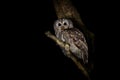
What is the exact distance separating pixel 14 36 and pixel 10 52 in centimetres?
42

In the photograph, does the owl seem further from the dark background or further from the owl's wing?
the dark background

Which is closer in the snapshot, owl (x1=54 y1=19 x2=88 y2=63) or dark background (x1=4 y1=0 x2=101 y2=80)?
owl (x1=54 y1=19 x2=88 y2=63)

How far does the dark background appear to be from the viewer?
652 cm

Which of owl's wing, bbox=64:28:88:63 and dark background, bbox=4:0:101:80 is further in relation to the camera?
dark background, bbox=4:0:101:80

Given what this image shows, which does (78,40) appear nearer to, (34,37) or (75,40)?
(75,40)

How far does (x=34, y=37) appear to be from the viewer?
264 inches

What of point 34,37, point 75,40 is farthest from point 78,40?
point 34,37

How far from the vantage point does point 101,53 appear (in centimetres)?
674

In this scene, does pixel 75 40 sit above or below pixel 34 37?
below

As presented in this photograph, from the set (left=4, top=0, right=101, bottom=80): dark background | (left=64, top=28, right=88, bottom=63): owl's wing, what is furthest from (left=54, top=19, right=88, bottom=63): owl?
(left=4, top=0, right=101, bottom=80): dark background

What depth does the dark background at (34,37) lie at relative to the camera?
6.52 meters

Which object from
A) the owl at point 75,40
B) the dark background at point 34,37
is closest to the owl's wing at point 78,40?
the owl at point 75,40

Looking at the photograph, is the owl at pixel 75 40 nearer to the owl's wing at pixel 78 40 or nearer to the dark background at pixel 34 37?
the owl's wing at pixel 78 40

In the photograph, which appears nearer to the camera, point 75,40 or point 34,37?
point 75,40
